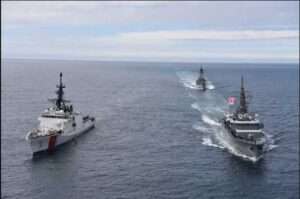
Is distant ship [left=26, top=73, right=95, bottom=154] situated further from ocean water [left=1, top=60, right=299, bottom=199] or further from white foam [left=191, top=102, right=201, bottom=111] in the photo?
white foam [left=191, top=102, right=201, bottom=111]

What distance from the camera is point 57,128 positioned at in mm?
98875

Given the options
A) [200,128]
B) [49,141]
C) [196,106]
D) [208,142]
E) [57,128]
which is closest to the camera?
[49,141]

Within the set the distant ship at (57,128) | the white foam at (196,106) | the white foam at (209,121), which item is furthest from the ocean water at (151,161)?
the white foam at (196,106)

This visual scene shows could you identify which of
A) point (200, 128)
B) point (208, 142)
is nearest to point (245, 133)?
point (208, 142)

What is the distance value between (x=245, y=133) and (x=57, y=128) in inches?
1705

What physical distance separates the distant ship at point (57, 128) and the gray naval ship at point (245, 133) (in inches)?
1448

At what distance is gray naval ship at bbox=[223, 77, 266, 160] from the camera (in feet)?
279

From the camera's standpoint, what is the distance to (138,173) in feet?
244

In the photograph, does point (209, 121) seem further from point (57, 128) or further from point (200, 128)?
point (57, 128)

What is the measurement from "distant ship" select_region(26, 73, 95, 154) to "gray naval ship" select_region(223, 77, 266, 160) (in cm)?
→ 3677

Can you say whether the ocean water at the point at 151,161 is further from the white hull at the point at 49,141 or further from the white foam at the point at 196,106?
the white foam at the point at 196,106

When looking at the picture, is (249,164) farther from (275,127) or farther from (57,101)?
(57,101)

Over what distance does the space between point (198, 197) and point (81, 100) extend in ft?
375

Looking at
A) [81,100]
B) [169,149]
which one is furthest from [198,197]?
[81,100]
